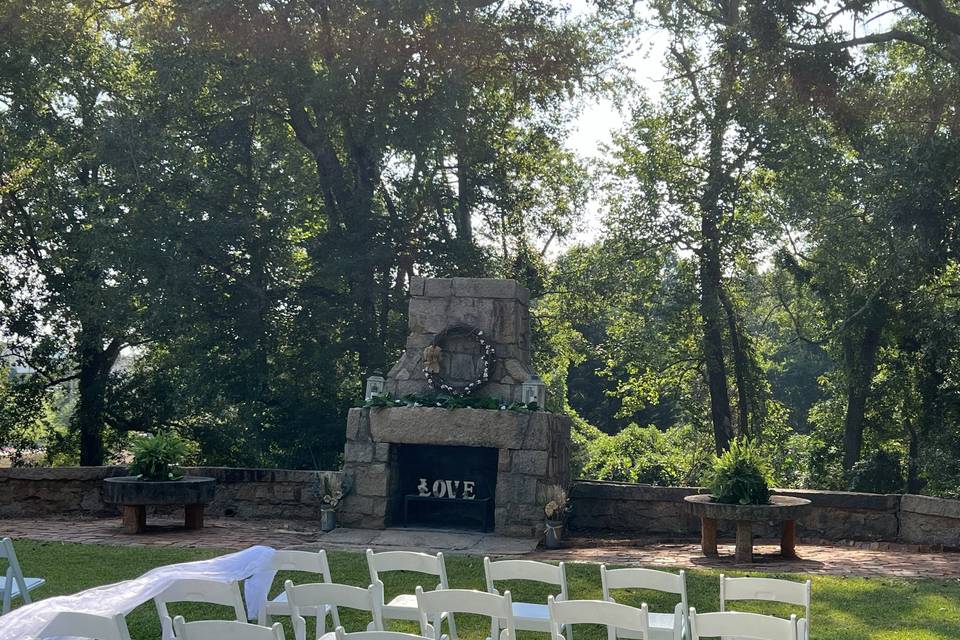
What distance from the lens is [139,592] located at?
4742mm

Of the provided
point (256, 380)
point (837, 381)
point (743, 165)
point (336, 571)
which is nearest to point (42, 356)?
point (256, 380)

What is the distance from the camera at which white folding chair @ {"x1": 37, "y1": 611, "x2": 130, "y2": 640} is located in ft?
12.3

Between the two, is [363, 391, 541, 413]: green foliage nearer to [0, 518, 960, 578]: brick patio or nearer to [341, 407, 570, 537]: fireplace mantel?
[341, 407, 570, 537]: fireplace mantel

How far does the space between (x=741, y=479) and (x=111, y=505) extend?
23.7ft

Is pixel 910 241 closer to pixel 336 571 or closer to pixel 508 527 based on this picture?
pixel 508 527

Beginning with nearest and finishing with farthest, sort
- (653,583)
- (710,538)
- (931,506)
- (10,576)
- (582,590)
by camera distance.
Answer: (653,583), (10,576), (582,590), (710,538), (931,506)

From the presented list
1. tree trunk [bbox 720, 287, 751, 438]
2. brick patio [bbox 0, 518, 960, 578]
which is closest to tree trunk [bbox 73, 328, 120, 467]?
brick patio [bbox 0, 518, 960, 578]

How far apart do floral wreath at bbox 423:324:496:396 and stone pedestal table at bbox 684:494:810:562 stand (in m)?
2.88

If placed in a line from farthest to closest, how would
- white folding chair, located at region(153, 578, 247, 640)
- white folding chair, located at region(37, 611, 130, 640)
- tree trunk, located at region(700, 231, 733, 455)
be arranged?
tree trunk, located at region(700, 231, 733, 455), white folding chair, located at region(153, 578, 247, 640), white folding chair, located at region(37, 611, 130, 640)

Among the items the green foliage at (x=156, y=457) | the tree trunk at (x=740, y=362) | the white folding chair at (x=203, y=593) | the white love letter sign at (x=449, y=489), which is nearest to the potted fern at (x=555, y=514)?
the white love letter sign at (x=449, y=489)

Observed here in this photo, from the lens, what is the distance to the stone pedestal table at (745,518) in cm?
954

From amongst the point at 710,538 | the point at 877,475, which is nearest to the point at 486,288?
the point at 710,538

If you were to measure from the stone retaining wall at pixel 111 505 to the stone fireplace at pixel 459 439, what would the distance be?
1072 millimetres

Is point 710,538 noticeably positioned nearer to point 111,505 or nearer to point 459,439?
point 459,439
